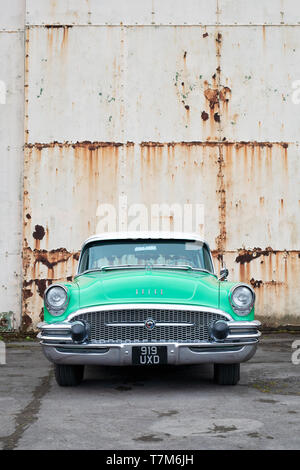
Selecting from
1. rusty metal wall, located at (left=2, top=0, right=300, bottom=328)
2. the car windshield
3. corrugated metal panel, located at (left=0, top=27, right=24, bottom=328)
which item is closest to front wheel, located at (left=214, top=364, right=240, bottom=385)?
the car windshield

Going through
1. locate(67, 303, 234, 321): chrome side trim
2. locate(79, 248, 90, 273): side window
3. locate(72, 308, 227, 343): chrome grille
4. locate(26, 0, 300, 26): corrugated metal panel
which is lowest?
locate(72, 308, 227, 343): chrome grille

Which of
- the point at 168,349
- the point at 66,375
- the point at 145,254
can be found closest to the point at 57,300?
the point at 66,375

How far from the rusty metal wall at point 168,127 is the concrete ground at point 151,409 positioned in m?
3.13

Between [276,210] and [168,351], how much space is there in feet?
16.7

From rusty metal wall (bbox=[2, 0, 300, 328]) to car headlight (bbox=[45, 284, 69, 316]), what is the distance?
4.09m

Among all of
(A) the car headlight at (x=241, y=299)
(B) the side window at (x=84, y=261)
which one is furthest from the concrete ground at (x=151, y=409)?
(B) the side window at (x=84, y=261)

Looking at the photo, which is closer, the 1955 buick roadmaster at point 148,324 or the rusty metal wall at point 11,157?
the 1955 buick roadmaster at point 148,324

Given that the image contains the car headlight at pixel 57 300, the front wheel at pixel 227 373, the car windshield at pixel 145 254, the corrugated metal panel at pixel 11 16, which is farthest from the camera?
the corrugated metal panel at pixel 11 16

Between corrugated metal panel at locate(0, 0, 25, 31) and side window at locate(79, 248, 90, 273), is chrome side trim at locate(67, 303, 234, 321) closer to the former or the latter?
side window at locate(79, 248, 90, 273)

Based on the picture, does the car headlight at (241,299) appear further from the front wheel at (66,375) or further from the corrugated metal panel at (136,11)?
the corrugated metal panel at (136,11)

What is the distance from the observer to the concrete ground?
10.5ft

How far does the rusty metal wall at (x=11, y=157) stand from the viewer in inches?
353

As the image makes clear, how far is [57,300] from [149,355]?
2.86 ft
